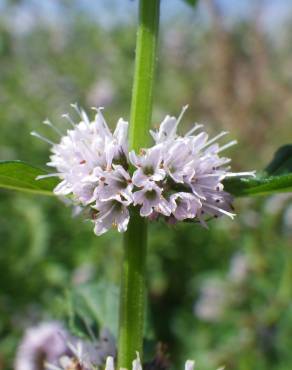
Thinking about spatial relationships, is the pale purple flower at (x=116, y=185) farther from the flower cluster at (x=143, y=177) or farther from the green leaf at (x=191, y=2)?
the green leaf at (x=191, y=2)

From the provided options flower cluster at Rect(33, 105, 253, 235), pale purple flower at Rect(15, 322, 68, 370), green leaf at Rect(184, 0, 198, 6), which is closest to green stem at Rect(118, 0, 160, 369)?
flower cluster at Rect(33, 105, 253, 235)

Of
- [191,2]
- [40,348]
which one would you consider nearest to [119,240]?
[40,348]

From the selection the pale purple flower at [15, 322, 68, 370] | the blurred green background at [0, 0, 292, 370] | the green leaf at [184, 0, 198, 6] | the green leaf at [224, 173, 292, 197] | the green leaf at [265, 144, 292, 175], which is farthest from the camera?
the blurred green background at [0, 0, 292, 370]

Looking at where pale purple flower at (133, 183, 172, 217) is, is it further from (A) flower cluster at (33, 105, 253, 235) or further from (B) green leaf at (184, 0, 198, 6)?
(B) green leaf at (184, 0, 198, 6)

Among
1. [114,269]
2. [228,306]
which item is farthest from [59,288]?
[228,306]

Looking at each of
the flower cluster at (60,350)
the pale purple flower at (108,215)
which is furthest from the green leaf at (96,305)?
the pale purple flower at (108,215)

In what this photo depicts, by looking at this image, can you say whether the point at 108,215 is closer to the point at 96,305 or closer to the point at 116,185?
the point at 116,185
